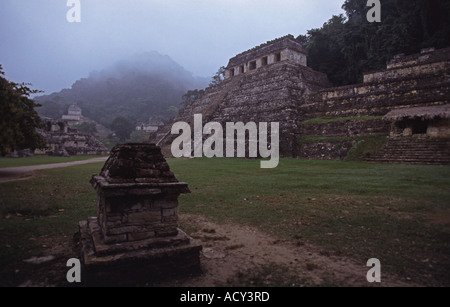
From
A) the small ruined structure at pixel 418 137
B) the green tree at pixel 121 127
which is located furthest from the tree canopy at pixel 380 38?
the green tree at pixel 121 127

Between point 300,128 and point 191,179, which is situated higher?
point 300,128

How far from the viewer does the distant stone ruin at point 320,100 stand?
1641 cm

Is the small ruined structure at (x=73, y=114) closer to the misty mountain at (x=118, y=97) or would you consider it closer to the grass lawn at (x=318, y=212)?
the misty mountain at (x=118, y=97)

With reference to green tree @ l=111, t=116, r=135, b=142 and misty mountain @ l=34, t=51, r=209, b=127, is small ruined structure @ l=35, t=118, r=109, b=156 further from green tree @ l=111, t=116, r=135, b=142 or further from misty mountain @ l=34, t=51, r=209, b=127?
misty mountain @ l=34, t=51, r=209, b=127

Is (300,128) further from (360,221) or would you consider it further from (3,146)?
(3,146)

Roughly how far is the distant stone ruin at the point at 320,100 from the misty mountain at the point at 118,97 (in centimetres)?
4668

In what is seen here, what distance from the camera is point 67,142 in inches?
1256

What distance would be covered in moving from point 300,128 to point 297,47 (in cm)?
1274

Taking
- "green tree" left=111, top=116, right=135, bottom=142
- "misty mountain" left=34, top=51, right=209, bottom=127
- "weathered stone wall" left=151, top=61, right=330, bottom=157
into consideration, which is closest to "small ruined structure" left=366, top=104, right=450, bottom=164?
"weathered stone wall" left=151, top=61, right=330, bottom=157

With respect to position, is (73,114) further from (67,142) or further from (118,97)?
(67,142)

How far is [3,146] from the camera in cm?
1000

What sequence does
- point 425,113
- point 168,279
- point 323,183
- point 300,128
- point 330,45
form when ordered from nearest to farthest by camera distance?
point 168,279, point 323,183, point 425,113, point 300,128, point 330,45

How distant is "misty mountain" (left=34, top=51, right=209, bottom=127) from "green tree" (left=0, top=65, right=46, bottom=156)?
57027 millimetres
